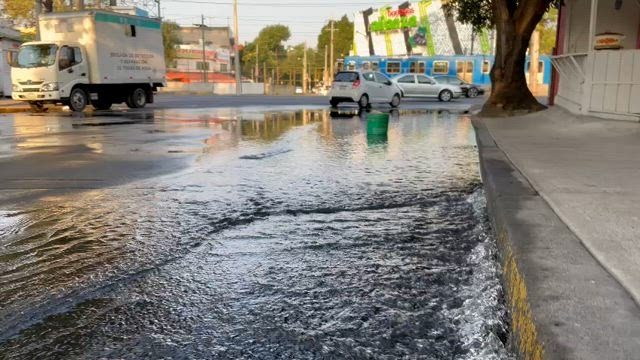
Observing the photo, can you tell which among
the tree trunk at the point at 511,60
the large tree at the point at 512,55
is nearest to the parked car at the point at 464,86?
the large tree at the point at 512,55

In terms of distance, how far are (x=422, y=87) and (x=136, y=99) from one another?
16.3 m

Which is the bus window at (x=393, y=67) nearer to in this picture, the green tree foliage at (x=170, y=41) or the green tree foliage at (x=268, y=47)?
the green tree foliage at (x=170, y=41)

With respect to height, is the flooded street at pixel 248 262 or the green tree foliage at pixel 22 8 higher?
the green tree foliage at pixel 22 8

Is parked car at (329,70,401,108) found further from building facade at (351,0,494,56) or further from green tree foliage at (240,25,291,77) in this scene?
green tree foliage at (240,25,291,77)

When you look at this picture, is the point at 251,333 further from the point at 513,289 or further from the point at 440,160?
the point at 440,160

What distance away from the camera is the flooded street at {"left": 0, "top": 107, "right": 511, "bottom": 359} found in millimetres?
2932

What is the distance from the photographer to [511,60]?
16.0 m

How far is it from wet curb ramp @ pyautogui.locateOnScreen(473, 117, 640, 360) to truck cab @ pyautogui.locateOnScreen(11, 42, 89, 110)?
20.0m

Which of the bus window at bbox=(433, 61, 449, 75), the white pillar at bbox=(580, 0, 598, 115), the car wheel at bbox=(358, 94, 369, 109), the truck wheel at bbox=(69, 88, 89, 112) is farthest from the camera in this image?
the bus window at bbox=(433, 61, 449, 75)

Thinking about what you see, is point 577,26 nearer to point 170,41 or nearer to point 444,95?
point 444,95

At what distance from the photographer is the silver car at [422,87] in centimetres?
3344

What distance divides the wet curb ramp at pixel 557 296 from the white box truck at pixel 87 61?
66.5 ft

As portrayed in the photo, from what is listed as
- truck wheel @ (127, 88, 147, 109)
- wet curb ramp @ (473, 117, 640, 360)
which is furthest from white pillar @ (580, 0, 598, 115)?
truck wheel @ (127, 88, 147, 109)

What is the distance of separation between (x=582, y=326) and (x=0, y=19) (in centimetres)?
4184
